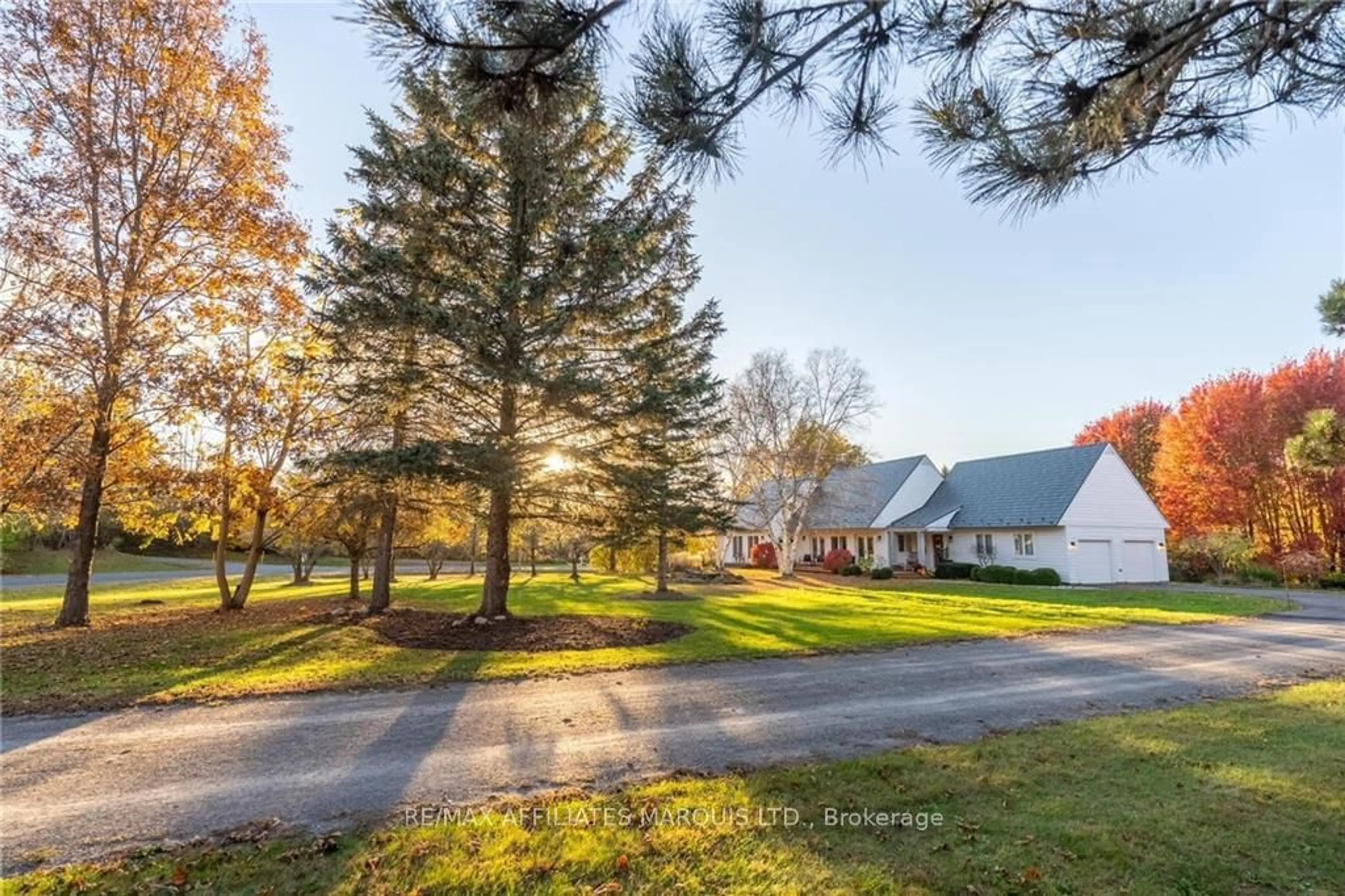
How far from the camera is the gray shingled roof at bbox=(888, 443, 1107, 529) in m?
27.2

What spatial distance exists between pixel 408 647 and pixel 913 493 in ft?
98.7

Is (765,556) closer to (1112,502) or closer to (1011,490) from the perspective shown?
(1011,490)

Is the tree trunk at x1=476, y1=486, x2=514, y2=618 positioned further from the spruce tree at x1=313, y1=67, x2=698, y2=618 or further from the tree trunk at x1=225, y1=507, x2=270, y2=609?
the tree trunk at x1=225, y1=507, x2=270, y2=609

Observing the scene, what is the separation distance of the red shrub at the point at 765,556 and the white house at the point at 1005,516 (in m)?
1.27

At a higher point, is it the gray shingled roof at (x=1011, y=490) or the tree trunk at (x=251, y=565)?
the gray shingled roof at (x=1011, y=490)

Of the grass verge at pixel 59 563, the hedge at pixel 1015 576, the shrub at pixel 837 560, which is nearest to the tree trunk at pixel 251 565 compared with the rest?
the grass verge at pixel 59 563

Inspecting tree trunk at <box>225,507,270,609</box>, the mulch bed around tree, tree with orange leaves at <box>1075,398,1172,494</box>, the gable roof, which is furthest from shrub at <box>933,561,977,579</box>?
tree trunk at <box>225,507,270,609</box>

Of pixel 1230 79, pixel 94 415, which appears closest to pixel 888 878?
pixel 1230 79

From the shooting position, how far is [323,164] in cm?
949

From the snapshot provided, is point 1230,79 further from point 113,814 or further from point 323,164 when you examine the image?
point 323,164

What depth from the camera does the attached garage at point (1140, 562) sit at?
27.0 m

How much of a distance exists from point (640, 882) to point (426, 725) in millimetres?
3455

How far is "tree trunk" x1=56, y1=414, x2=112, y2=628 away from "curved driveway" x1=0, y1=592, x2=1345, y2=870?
7.30m

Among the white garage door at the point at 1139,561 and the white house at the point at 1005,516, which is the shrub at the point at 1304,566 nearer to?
the white house at the point at 1005,516
